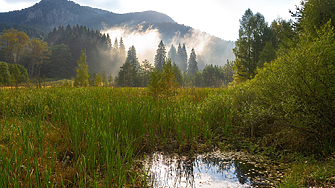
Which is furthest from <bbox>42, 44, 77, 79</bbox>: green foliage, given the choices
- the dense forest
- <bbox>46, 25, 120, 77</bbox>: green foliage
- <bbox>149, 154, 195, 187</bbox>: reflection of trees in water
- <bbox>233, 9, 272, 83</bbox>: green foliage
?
<bbox>149, 154, 195, 187</bbox>: reflection of trees in water

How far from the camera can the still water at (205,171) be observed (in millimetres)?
3271

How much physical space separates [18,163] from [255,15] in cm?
2852

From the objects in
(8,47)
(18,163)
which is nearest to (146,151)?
(18,163)

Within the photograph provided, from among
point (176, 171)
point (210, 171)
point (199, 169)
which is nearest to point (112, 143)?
point (176, 171)

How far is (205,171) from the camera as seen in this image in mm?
3789

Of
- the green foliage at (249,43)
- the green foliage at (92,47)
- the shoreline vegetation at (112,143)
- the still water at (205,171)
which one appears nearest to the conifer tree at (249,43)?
the green foliage at (249,43)

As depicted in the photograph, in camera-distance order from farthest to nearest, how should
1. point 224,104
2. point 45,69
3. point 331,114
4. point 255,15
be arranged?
point 45,69
point 255,15
point 224,104
point 331,114

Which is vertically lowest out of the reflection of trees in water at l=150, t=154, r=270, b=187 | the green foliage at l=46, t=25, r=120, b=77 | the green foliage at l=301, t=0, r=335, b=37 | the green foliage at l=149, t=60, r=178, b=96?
the reflection of trees in water at l=150, t=154, r=270, b=187

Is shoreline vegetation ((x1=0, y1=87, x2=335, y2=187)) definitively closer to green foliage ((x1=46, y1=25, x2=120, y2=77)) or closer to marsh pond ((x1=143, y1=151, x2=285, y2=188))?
marsh pond ((x1=143, y1=151, x2=285, y2=188))

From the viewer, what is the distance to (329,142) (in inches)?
162

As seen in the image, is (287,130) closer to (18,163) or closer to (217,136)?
(217,136)

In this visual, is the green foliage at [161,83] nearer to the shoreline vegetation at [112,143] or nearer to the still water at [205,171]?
the shoreline vegetation at [112,143]

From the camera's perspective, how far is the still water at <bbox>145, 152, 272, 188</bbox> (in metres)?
3.27

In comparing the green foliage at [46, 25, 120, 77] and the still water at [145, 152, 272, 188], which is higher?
the green foliage at [46, 25, 120, 77]
